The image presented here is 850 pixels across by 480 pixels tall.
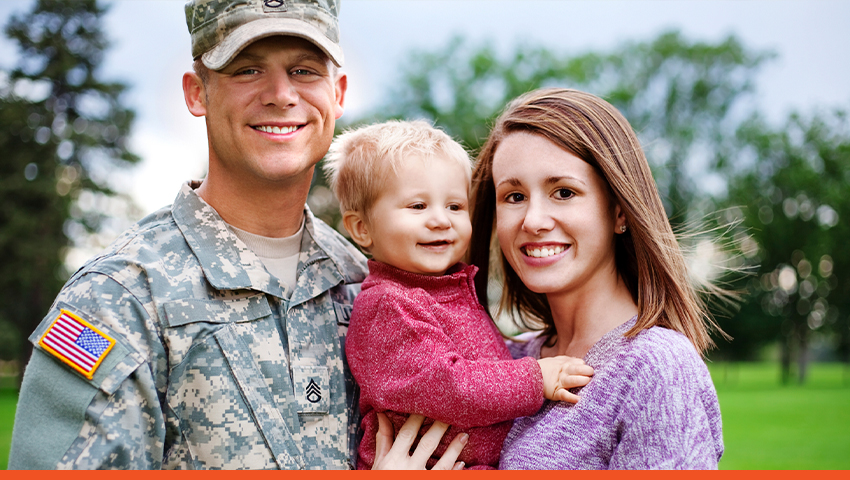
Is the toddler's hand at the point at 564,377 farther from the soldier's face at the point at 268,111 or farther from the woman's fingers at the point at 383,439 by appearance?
the soldier's face at the point at 268,111

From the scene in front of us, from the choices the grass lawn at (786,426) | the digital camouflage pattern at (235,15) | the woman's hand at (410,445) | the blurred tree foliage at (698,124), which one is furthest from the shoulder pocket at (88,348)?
the blurred tree foliage at (698,124)

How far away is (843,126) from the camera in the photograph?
33844mm

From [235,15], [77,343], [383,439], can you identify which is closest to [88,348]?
[77,343]

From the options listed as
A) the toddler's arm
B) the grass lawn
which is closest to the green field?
the grass lawn

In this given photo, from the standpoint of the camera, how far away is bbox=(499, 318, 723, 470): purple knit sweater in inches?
99.3

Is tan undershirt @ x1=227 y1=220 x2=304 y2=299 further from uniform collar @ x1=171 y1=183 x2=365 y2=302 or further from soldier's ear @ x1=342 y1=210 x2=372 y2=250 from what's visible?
soldier's ear @ x1=342 y1=210 x2=372 y2=250

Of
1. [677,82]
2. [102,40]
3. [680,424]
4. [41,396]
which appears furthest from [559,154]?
[677,82]

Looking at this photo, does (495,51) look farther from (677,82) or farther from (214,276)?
(214,276)

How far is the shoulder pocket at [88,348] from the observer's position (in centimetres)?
252

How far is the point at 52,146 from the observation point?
85.9ft

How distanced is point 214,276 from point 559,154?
1582 mm

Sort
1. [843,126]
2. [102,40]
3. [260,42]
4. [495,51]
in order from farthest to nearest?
[843,126] → [495,51] → [102,40] → [260,42]

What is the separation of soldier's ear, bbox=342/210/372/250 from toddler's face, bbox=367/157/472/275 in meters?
0.10

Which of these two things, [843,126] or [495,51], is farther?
[843,126]
